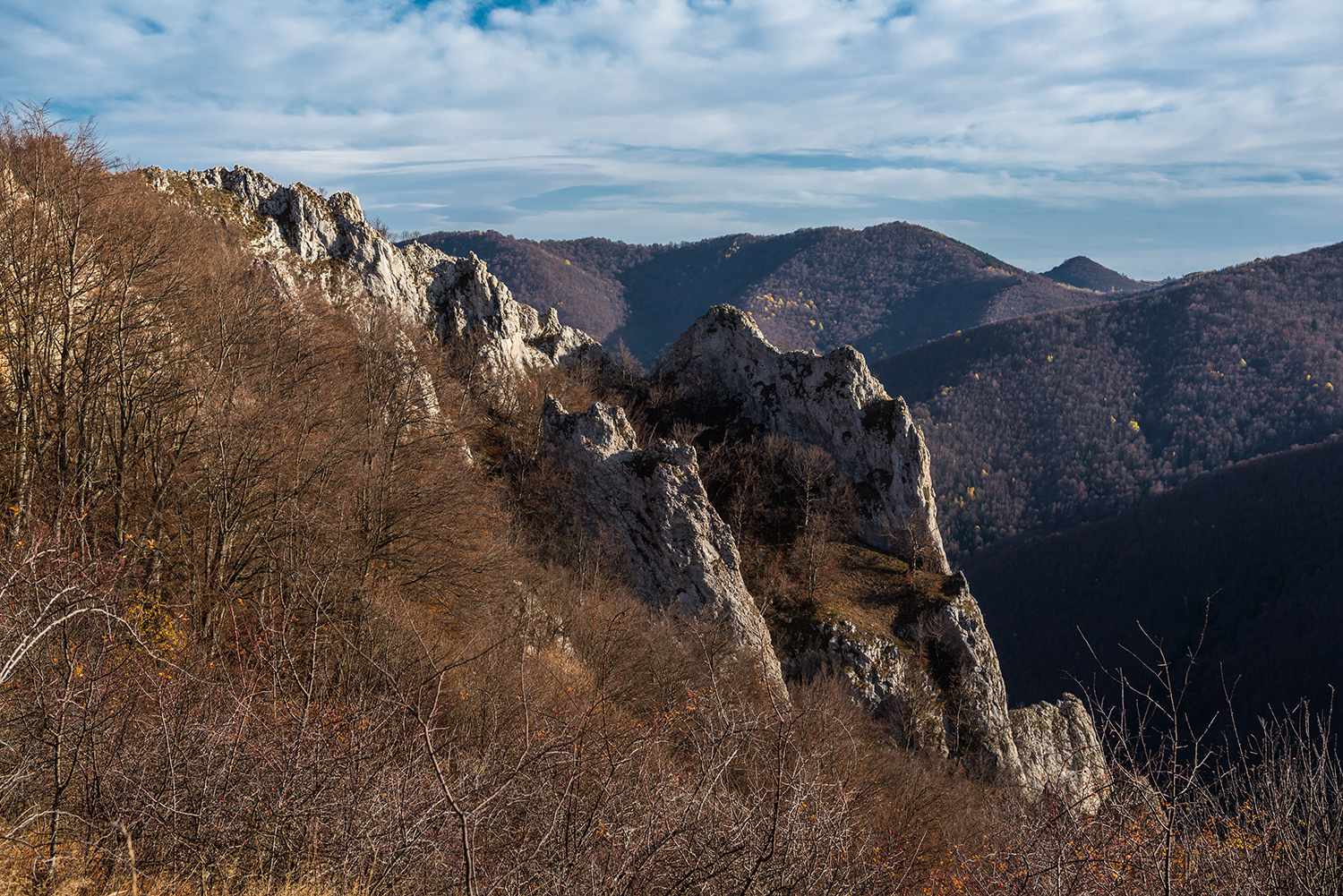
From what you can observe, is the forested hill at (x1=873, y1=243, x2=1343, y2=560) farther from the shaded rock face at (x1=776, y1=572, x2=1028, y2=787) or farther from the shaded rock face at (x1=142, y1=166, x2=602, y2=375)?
the shaded rock face at (x1=142, y1=166, x2=602, y2=375)

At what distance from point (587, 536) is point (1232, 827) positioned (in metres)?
29.3

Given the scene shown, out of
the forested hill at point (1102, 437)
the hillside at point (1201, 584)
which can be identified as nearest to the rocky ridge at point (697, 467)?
the hillside at point (1201, 584)

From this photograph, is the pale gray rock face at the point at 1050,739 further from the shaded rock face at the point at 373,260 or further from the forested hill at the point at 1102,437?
the forested hill at the point at 1102,437

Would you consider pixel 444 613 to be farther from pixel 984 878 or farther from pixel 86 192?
pixel 984 878

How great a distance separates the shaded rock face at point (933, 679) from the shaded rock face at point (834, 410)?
6.47 m

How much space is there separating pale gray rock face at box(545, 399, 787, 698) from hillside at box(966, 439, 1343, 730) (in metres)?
88.3

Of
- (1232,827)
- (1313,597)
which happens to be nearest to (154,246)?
(1232,827)

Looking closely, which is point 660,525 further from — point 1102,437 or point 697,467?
point 1102,437

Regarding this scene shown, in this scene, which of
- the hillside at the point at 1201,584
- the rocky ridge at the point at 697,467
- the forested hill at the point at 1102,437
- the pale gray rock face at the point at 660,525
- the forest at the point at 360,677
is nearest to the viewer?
the forest at the point at 360,677

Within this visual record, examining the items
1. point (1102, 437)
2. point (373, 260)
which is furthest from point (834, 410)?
point (1102, 437)

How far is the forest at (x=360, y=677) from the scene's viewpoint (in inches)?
255

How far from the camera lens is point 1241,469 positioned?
143 m

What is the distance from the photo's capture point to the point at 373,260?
47.9 meters

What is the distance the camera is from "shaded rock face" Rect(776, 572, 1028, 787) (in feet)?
112
